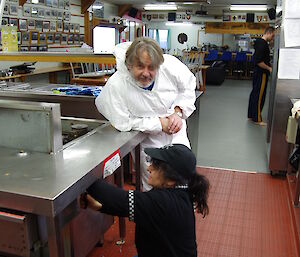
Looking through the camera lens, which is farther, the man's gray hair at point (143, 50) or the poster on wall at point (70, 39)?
the poster on wall at point (70, 39)

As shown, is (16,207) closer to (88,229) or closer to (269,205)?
(88,229)

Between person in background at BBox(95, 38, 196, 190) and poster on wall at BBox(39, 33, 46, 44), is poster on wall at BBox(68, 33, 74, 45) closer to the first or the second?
poster on wall at BBox(39, 33, 46, 44)

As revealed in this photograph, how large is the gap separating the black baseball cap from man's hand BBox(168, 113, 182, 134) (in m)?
0.51

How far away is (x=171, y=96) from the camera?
→ 190cm

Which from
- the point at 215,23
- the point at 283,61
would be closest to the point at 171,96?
the point at 283,61

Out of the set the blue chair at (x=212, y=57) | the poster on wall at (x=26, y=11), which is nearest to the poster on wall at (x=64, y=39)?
the poster on wall at (x=26, y=11)

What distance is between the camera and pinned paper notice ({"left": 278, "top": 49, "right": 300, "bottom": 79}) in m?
3.06

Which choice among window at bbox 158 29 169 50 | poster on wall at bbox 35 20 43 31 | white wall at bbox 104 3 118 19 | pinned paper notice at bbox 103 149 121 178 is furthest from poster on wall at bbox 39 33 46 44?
window at bbox 158 29 169 50

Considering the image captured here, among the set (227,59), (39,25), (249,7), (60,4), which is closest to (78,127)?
(39,25)

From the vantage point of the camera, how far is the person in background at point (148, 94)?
166 cm

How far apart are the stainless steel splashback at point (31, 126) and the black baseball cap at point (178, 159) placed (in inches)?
15.8

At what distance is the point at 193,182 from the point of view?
134 cm

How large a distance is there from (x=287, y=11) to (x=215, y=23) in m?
10.6

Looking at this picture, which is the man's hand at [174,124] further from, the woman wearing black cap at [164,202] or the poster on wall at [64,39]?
the poster on wall at [64,39]
